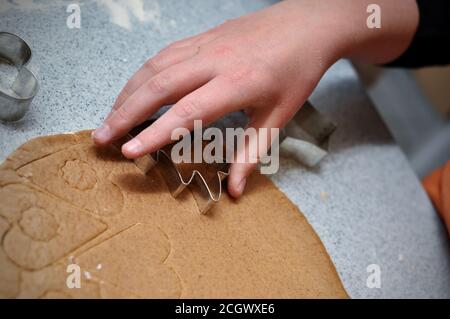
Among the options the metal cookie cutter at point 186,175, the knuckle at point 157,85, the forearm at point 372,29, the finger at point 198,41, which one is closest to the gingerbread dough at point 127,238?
the metal cookie cutter at point 186,175

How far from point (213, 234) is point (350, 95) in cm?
57

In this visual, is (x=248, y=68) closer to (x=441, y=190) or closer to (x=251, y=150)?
(x=251, y=150)

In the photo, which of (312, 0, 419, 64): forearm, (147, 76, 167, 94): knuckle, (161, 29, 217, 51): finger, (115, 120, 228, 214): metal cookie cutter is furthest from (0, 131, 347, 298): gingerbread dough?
(312, 0, 419, 64): forearm

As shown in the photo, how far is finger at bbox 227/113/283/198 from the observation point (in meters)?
0.73

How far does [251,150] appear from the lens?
Answer: 2.43 ft

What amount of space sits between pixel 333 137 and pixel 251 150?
1.01 ft

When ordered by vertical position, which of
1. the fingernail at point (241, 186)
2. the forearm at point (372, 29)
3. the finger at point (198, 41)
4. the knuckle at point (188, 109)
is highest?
the forearm at point (372, 29)

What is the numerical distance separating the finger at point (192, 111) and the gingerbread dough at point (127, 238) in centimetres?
8

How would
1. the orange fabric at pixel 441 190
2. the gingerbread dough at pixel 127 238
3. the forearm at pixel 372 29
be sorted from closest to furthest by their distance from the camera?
the gingerbread dough at pixel 127 238, the forearm at pixel 372 29, the orange fabric at pixel 441 190

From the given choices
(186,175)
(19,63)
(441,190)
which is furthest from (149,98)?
(441,190)

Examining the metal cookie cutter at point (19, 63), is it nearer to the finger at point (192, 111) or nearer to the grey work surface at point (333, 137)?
the grey work surface at point (333, 137)

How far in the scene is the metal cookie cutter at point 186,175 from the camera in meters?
0.68

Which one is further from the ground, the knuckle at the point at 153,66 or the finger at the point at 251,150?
the knuckle at the point at 153,66
